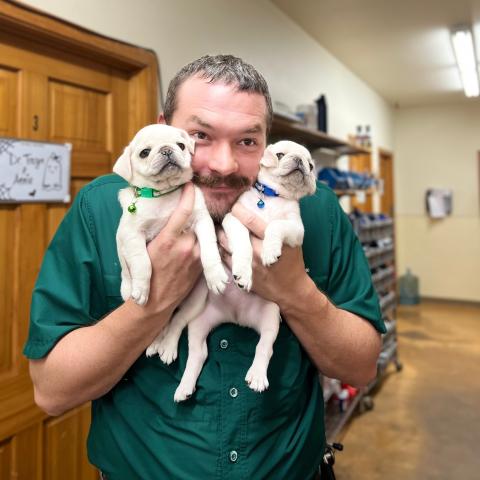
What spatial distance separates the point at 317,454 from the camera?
109 centimetres

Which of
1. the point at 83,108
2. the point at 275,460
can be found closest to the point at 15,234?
the point at 83,108

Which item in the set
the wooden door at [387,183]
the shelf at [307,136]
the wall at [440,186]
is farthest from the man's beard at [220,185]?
the wall at [440,186]

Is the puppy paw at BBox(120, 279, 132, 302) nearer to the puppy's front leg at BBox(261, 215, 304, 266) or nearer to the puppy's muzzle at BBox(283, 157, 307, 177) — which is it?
the puppy's front leg at BBox(261, 215, 304, 266)

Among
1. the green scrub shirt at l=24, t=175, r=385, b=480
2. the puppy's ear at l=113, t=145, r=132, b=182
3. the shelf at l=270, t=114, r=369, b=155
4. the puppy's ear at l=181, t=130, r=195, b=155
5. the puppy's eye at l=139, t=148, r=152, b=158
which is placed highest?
the shelf at l=270, t=114, r=369, b=155

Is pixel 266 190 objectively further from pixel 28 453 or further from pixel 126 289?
pixel 28 453

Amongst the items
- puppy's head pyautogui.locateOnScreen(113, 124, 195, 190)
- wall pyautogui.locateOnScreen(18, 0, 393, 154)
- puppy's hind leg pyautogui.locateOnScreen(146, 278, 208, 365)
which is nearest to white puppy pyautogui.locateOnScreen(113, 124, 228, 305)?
puppy's head pyautogui.locateOnScreen(113, 124, 195, 190)

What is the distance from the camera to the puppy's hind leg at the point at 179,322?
3.11 feet

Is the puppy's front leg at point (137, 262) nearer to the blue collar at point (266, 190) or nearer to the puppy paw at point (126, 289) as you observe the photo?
the puppy paw at point (126, 289)

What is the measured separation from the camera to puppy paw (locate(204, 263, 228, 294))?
84cm

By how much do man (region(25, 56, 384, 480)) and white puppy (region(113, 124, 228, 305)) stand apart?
1.1 inches

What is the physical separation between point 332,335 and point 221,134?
0.48 meters

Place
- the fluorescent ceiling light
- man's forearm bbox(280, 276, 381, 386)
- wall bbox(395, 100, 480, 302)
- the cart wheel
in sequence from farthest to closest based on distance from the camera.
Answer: wall bbox(395, 100, 480, 302) → the fluorescent ceiling light → the cart wheel → man's forearm bbox(280, 276, 381, 386)

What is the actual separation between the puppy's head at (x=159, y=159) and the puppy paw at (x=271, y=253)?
21cm

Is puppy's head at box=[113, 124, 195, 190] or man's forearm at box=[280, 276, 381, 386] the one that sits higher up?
puppy's head at box=[113, 124, 195, 190]
